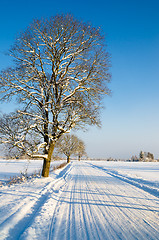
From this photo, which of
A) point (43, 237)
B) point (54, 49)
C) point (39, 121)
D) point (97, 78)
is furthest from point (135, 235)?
point (54, 49)

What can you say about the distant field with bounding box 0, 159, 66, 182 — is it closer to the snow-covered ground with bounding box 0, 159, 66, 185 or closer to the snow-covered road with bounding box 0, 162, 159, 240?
the snow-covered ground with bounding box 0, 159, 66, 185

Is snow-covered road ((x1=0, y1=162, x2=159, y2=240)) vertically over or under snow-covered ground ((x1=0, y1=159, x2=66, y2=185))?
over

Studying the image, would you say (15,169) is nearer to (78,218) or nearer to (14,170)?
(14,170)

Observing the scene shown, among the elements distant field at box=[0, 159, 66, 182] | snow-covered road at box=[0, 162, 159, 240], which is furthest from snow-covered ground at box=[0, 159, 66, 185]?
snow-covered road at box=[0, 162, 159, 240]

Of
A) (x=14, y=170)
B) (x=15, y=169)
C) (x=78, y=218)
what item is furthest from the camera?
(x=15, y=169)

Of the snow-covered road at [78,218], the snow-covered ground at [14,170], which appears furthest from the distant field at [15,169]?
the snow-covered road at [78,218]

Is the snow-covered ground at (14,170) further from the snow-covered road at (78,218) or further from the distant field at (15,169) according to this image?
the snow-covered road at (78,218)

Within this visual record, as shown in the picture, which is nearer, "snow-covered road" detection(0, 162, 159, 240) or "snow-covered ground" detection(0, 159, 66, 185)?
"snow-covered road" detection(0, 162, 159, 240)

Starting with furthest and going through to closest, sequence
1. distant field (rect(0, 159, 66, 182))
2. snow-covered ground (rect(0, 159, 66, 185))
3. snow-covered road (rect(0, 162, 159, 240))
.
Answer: distant field (rect(0, 159, 66, 182)) < snow-covered ground (rect(0, 159, 66, 185)) < snow-covered road (rect(0, 162, 159, 240))

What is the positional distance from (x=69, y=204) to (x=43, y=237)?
200 centimetres

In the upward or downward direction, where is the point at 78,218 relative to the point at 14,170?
upward

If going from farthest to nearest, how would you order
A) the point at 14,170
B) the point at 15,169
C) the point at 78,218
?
the point at 15,169 < the point at 14,170 < the point at 78,218

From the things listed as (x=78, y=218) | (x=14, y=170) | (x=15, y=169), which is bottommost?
(x=15, y=169)

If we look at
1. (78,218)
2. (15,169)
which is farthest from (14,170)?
(78,218)
